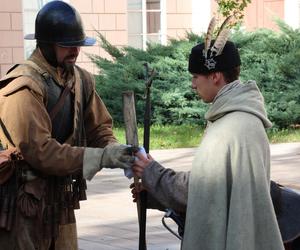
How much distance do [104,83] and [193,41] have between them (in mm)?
1861

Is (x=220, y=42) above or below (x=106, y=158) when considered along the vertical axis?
above

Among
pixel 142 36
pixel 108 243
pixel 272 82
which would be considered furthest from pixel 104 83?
pixel 108 243

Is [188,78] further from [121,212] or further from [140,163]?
[140,163]

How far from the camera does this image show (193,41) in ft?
52.6

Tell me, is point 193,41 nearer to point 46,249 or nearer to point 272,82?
point 272,82

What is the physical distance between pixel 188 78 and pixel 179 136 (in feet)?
6.52

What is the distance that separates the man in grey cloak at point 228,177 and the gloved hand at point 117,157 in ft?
0.88

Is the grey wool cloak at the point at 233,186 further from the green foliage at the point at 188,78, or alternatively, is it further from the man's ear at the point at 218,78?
the green foliage at the point at 188,78

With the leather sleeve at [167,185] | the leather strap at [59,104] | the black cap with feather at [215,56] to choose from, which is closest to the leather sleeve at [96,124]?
the leather strap at [59,104]

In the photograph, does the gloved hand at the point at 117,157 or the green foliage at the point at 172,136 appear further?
the green foliage at the point at 172,136

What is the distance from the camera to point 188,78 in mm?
15414

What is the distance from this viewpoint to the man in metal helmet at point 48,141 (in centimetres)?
417

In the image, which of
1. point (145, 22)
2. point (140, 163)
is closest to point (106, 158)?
point (140, 163)

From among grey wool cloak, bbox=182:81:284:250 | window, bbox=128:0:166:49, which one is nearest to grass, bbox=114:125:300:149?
window, bbox=128:0:166:49
